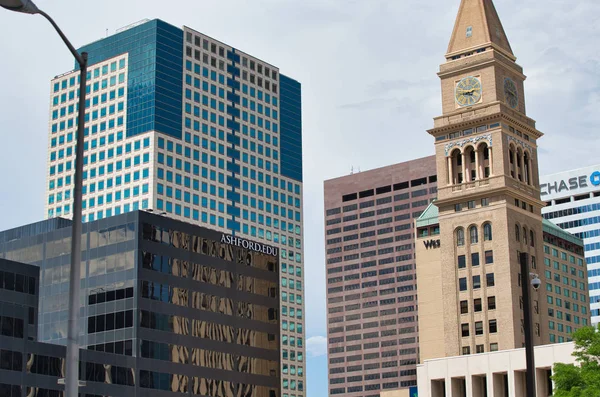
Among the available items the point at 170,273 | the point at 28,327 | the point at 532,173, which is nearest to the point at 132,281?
the point at 170,273

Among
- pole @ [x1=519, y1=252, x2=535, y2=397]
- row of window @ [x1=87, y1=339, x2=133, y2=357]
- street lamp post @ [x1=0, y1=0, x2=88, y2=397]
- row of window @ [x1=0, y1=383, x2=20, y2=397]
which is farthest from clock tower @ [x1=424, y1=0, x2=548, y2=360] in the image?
street lamp post @ [x1=0, y1=0, x2=88, y2=397]

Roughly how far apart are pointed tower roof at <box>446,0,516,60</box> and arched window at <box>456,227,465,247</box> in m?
30.9

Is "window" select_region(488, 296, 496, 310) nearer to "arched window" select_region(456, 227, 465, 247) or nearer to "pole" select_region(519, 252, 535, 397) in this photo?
"arched window" select_region(456, 227, 465, 247)

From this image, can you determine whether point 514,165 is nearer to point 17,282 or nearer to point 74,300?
point 17,282

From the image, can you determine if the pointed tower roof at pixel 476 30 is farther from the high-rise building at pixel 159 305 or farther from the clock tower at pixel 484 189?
the high-rise building at pixel 159 305

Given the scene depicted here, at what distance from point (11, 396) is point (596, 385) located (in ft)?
197

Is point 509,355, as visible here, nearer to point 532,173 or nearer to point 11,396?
point 11,396

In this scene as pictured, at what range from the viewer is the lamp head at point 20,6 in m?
21.7

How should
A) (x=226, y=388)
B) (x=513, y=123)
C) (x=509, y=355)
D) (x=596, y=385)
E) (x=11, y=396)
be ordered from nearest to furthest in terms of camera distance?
1. (x=596, y=385)
2. (x=11, y=396)
3. (x=509, y=355)
4. (x=226, y=388)
5. (x=513, y=123)

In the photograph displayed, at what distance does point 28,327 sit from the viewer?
10988cm

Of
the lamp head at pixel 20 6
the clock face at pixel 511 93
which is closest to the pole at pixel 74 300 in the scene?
the lamp head at pixel 20 6

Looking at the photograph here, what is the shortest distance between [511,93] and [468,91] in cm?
771

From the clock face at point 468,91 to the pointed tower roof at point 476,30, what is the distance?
5442mm

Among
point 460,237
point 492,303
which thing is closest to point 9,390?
point 492,303
